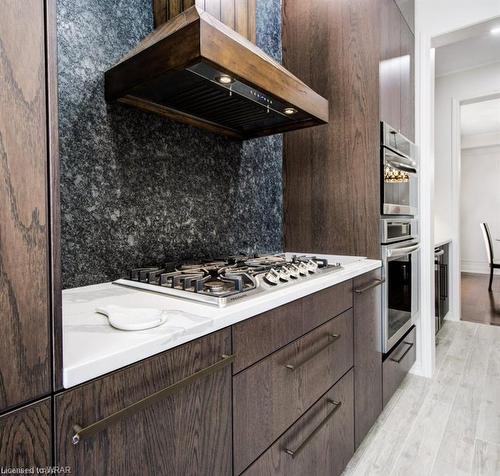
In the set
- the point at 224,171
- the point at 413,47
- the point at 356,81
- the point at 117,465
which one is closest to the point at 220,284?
the point at 117,465

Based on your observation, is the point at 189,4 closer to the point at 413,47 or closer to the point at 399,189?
the point at 399,189

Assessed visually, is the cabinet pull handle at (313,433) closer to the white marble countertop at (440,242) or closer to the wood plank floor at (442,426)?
the wood plank floor at (442,426)

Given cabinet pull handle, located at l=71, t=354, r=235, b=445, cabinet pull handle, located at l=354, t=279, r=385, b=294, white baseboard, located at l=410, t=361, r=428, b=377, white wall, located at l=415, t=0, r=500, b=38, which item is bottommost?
white baseboard, located at l=410, t=361, r=428, b=377

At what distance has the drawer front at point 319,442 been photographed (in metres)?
0.95

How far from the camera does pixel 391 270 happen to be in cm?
184

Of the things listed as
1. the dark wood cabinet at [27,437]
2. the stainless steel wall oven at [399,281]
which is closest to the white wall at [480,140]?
the stainless steel wall oven at [399,281]

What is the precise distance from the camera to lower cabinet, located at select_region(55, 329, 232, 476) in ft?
1.69

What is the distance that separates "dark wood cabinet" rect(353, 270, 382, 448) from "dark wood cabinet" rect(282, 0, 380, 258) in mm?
248

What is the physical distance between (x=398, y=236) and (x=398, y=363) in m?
0.75

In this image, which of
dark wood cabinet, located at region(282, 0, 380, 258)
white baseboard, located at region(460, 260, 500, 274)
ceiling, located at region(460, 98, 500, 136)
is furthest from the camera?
white baseboard, located at region(460, 260, 500, 274)

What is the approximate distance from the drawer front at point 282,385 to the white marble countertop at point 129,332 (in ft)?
0.53

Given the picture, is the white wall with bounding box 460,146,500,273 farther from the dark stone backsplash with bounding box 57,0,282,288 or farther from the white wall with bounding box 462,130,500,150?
the dark stone backsplash with bounding box 57,0,282,288

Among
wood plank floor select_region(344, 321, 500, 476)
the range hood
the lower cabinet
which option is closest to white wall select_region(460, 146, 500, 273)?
wood plank floor select_region(344, 321, 500, 476)

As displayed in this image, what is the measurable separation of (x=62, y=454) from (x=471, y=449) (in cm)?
185
